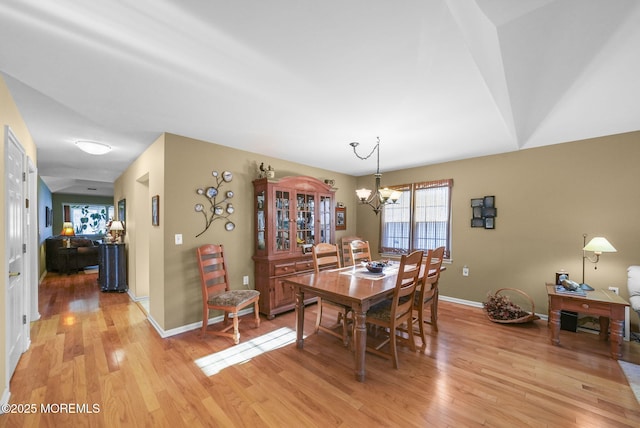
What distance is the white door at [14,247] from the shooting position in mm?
1946

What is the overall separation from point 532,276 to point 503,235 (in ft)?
2.11

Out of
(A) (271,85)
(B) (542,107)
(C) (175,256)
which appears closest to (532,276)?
(B) (542,107)

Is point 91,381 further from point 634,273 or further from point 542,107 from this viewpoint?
point 634,273

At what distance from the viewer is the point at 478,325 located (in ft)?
10.4

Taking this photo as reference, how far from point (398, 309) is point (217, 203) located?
2.53 metres

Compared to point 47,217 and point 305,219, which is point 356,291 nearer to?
point 305,219

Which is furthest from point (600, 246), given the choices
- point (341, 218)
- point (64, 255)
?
point (64, 255)

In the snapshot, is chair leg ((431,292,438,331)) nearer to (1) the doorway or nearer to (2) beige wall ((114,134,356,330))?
(2) beige wall ((114,134,356,330))

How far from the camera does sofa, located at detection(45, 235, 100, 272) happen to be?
6125 mm

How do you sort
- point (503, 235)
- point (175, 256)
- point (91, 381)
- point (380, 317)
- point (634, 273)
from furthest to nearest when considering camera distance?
1. point (503, 235)
2. point (175, 256)
3. point (634, 273)
4. point (380, 317)
5. point (91, 381)

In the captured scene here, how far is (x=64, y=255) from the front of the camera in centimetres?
611

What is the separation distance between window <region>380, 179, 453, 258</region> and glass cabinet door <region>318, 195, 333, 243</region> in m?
1.30

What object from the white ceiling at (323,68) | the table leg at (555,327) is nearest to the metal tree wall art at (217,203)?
the white ceiling at (323,68)

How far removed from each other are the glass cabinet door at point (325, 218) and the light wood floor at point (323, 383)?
1.79 m
